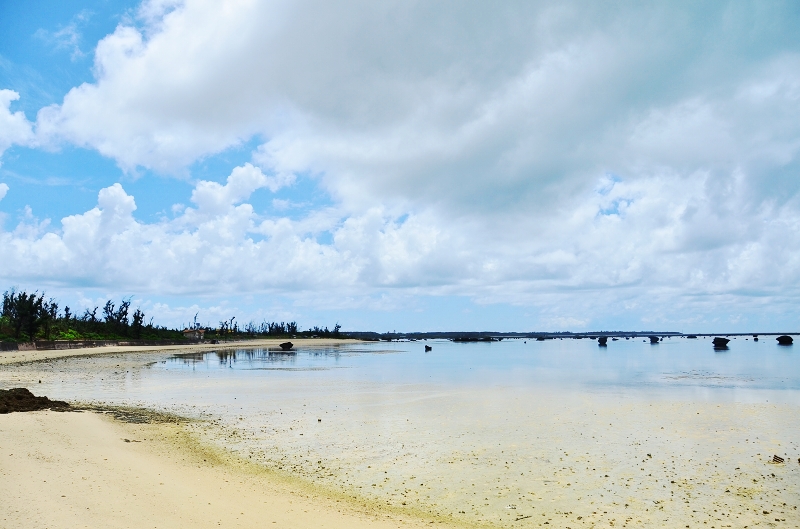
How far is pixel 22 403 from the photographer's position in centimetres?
1930

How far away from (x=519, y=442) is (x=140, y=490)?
40.1 feet

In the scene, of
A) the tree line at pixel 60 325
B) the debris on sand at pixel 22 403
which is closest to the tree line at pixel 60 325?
the tree line at pixel 60 325

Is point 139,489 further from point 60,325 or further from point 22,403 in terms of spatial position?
point 60,325

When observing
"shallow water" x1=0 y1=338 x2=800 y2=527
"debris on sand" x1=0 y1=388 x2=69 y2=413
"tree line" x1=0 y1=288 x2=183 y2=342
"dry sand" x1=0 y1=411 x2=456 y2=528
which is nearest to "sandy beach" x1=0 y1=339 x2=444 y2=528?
"dry sand" x1=0 y1=411 x2=456 y2=528

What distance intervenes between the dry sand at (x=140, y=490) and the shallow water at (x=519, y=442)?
5.25 ft

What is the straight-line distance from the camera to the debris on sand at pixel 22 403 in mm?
18817

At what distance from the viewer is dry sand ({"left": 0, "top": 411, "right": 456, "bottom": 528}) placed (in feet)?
30.2

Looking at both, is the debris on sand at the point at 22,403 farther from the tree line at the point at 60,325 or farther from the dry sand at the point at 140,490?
the tree line at the point at 60,325

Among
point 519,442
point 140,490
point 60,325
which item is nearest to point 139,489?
point 140,490

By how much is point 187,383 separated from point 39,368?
50.7 feet

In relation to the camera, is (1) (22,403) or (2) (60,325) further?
(2) (60,325)

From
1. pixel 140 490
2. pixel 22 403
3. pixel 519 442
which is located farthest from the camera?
pixel 22 403

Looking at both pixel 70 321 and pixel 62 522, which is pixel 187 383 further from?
pixel 70 321

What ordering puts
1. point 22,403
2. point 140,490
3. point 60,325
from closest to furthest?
1. point 140,490
2. point 22,403
3. point 60,325
